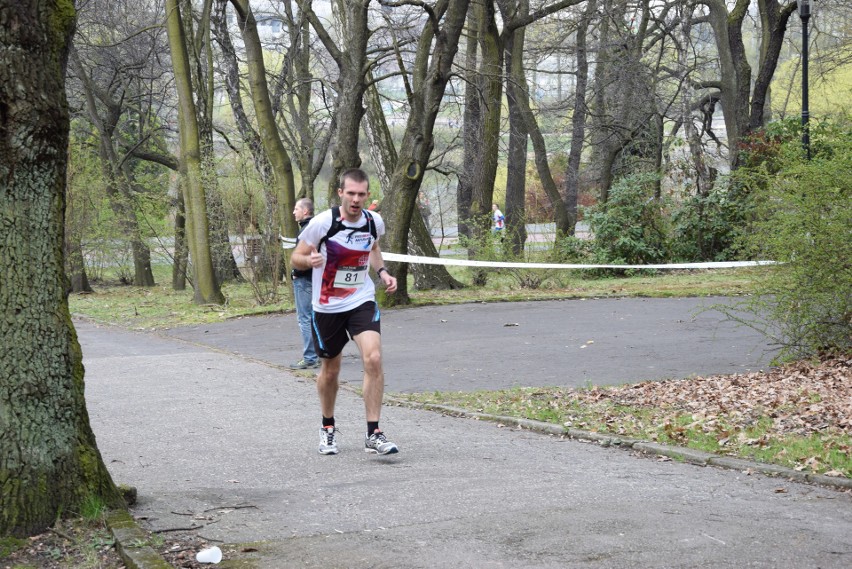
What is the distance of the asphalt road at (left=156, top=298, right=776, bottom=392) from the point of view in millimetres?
11852

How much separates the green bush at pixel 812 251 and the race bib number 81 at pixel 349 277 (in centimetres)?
523

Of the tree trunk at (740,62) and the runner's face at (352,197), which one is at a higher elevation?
the tree trunk at (740,62)

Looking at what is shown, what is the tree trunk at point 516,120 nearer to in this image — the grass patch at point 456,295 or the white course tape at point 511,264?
the grass patch at point 456,295

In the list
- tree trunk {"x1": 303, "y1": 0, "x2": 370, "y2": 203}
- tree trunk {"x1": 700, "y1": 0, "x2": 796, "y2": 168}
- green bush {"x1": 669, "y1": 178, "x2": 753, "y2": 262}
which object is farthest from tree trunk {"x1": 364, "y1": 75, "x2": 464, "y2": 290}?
tree trunk {"x1": 700, "y1": 0, "x2": 796, "y2": 168}

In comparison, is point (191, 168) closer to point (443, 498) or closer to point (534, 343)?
point (534, 343)

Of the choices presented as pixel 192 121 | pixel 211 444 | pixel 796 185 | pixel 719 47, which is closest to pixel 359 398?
pixel 211 444

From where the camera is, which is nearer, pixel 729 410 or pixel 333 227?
pixel 333 227

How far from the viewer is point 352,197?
759 cm

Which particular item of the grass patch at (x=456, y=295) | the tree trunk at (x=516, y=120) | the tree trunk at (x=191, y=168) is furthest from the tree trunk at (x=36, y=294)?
the tree trunk at (x=516, y=120)

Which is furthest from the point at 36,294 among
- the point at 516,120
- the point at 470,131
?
the point at 470,131

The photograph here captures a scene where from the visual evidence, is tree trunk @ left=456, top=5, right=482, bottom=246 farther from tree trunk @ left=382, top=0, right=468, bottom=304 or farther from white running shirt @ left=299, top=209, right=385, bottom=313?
white running shirt @ left=299, top=209, right=385, bottom=313

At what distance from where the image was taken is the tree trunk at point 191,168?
2236cm

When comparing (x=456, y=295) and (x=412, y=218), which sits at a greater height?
(x=412, y=218)

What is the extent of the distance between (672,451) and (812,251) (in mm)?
4115
